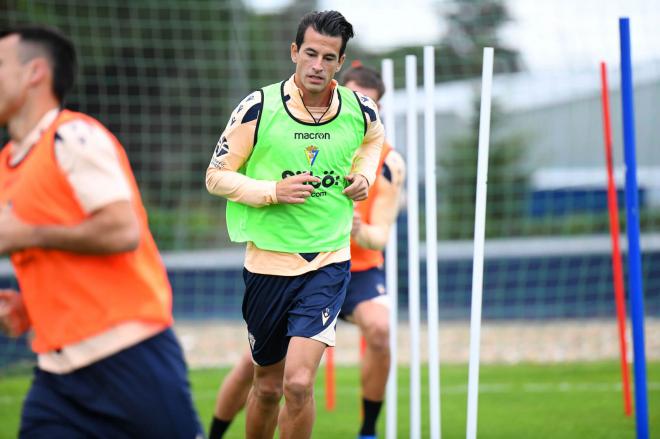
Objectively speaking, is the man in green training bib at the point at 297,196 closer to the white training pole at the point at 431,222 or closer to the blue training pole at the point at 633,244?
the white training pole at the point at 431,222

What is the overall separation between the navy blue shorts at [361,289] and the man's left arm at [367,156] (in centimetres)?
124

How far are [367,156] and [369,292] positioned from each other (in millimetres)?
1310

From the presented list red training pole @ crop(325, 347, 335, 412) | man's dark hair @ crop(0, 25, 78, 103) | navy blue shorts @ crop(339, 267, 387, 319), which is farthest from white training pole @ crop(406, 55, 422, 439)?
man's dark hair @ crop(0, 25, 78, 103)

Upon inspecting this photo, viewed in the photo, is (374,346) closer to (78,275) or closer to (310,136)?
(310,136)

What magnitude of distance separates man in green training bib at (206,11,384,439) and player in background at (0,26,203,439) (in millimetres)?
→ 1260

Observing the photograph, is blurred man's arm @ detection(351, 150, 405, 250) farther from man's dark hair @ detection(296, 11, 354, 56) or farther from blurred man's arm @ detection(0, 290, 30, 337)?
blurred man's arm @ detection(0, 290, 30, 337)

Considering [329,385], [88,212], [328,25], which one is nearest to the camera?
[88,212]

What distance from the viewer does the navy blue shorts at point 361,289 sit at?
5.93 metres

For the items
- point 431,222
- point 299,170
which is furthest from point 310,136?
point 431,222

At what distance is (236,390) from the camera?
5.58 metres

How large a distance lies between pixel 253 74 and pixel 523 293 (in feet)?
16.9

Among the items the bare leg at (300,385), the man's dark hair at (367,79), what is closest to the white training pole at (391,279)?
the man's dark hair at (367,79)

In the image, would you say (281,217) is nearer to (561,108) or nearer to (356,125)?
(356,125)

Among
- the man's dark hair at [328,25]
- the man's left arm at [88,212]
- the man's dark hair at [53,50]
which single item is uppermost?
the man's dark hair at [328,25]
